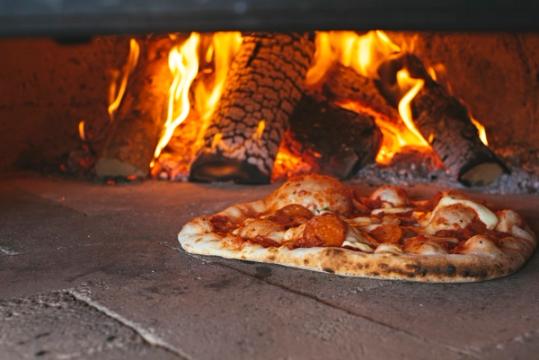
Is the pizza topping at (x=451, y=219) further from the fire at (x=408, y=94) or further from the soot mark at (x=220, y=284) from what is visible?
the fire at (x=408, y=94)

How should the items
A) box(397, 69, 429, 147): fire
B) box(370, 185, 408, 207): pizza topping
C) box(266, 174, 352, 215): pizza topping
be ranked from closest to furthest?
box(266, 174, 352, 215): pizza topping → box(370, 185, 408, 207): pizza topping → box(397, 69, 429, 147): fire

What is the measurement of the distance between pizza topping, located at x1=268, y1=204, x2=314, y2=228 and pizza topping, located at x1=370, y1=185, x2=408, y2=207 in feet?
1.52

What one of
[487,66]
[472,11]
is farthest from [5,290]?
[487,66]

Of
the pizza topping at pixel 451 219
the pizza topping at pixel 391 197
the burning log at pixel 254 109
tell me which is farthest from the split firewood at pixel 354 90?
the pizza topping at pixel 451 219

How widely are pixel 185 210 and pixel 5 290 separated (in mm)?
1523

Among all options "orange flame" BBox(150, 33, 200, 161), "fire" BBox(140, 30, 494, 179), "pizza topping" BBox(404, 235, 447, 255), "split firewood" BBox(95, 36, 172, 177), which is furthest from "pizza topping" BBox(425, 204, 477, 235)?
"orange flame" BBox(150, 33, 200, 161)

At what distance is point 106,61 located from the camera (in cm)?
535

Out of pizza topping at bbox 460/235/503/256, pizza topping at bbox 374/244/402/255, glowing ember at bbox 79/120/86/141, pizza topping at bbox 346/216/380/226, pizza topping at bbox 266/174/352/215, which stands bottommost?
glowing ember at bbox 79/120/86/141

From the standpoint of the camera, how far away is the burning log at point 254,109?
4.59 m

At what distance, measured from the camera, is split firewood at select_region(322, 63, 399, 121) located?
5.16m

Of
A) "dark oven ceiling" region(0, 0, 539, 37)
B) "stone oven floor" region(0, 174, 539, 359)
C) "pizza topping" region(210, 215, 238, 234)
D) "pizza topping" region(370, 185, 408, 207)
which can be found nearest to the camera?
"dark oven ceiling" region(0, 0, 539, 37)

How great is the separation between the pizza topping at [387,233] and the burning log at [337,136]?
6.31 ft

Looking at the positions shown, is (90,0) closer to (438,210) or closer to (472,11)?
(472,11)

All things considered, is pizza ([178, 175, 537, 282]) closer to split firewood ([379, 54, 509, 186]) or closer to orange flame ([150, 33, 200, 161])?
split firewood ([379, 54, 509, 186])
